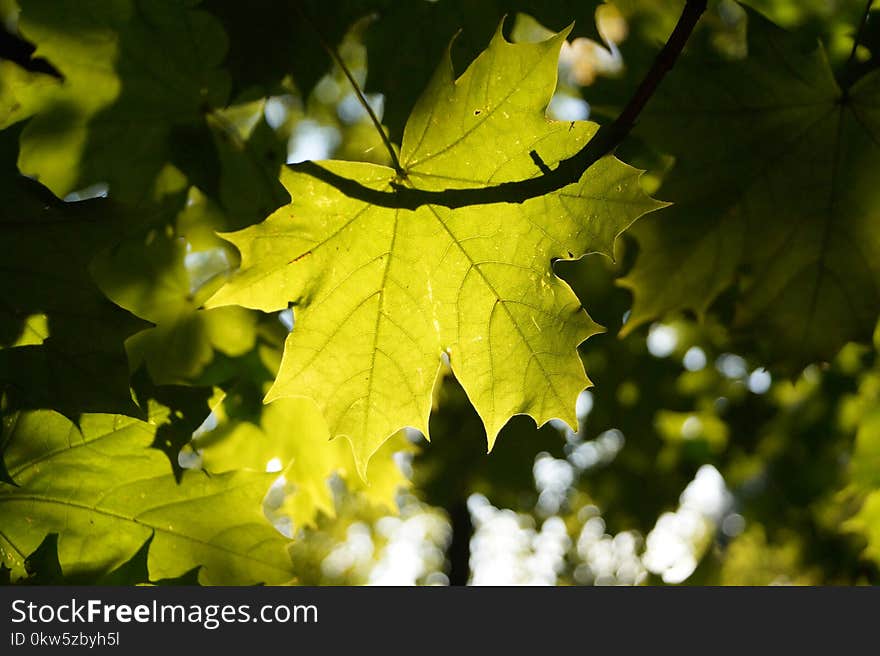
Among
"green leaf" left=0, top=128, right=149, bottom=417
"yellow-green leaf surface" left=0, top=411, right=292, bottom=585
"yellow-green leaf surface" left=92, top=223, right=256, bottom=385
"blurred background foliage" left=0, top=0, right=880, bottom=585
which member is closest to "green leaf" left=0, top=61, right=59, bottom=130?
"blurred background foliage" left=0, top=0, right=880, bottom=585

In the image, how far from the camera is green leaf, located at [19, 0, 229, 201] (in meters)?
2.20

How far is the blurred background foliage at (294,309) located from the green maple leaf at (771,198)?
15 centimetres

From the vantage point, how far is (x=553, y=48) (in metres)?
1.58

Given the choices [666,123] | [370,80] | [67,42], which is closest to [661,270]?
[666,123]

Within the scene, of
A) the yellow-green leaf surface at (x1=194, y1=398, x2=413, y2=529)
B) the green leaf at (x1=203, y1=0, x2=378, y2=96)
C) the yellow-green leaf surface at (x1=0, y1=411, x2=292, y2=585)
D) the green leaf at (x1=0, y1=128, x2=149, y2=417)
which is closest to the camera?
the green leaf at (x1=0, y1=128, x2=149, y2=417)

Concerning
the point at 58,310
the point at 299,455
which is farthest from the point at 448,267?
the point at 299,455

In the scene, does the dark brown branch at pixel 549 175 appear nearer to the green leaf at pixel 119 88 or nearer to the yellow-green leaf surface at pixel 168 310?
the green leaf at pixel 119 88

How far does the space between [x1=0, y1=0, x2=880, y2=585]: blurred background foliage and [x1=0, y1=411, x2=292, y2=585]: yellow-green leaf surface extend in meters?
0.10

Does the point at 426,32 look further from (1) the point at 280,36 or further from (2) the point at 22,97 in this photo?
(2) the point at 22,97

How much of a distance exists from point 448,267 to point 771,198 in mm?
1336

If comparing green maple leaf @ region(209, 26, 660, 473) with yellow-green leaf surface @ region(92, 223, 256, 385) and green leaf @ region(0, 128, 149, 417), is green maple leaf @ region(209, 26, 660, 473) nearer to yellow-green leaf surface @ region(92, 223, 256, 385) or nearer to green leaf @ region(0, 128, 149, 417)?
green leaf @ region(0, 128, 149, 417)

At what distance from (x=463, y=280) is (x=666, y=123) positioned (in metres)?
0.97

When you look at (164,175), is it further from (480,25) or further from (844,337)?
(844,337)

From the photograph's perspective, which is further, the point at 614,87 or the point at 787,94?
the point at 614,87
